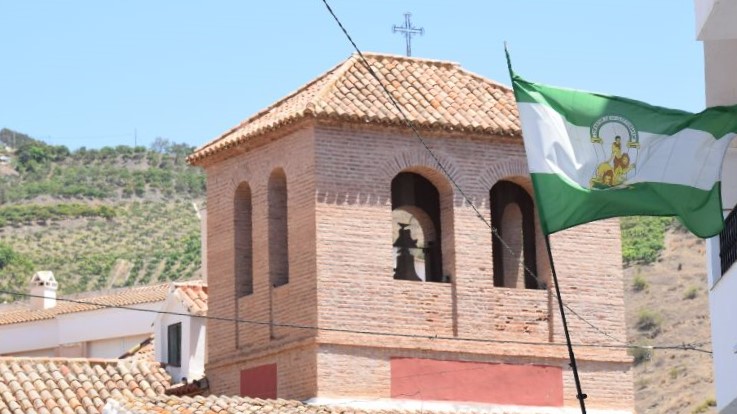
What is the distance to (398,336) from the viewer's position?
82.0ft

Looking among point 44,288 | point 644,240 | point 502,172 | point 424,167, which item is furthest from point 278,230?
point 644,240

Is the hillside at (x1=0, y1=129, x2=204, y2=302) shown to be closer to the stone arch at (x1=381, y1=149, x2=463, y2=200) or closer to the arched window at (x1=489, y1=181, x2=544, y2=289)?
the arched window at (x1=489, y1=181, x2=544, y2=289)

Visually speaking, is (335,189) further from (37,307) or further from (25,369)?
(37,307)

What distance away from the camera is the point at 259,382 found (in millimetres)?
25781

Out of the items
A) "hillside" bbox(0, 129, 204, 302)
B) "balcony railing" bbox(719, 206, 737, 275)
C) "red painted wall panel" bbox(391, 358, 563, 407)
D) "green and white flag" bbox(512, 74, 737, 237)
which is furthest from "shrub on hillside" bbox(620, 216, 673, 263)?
"green and white flag" bbox(512, 74, 737, 237)

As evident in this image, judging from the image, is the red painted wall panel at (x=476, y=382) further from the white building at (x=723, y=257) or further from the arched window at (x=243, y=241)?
the white building at (x=723, y=257)

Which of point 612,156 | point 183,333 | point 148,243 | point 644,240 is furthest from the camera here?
point 148,243

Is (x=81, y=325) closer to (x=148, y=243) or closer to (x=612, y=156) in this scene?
(x=612, y=156)

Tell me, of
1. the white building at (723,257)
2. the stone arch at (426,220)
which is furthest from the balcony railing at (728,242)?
the stone arch at (426,220)

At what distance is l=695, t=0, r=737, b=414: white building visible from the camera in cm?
1522

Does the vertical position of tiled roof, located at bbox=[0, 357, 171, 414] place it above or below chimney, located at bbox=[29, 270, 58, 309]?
below

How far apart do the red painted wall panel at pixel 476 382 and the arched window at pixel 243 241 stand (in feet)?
9.02

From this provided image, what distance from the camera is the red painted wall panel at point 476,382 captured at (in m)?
25.0

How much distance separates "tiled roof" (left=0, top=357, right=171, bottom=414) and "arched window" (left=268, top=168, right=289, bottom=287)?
7.46 ft
